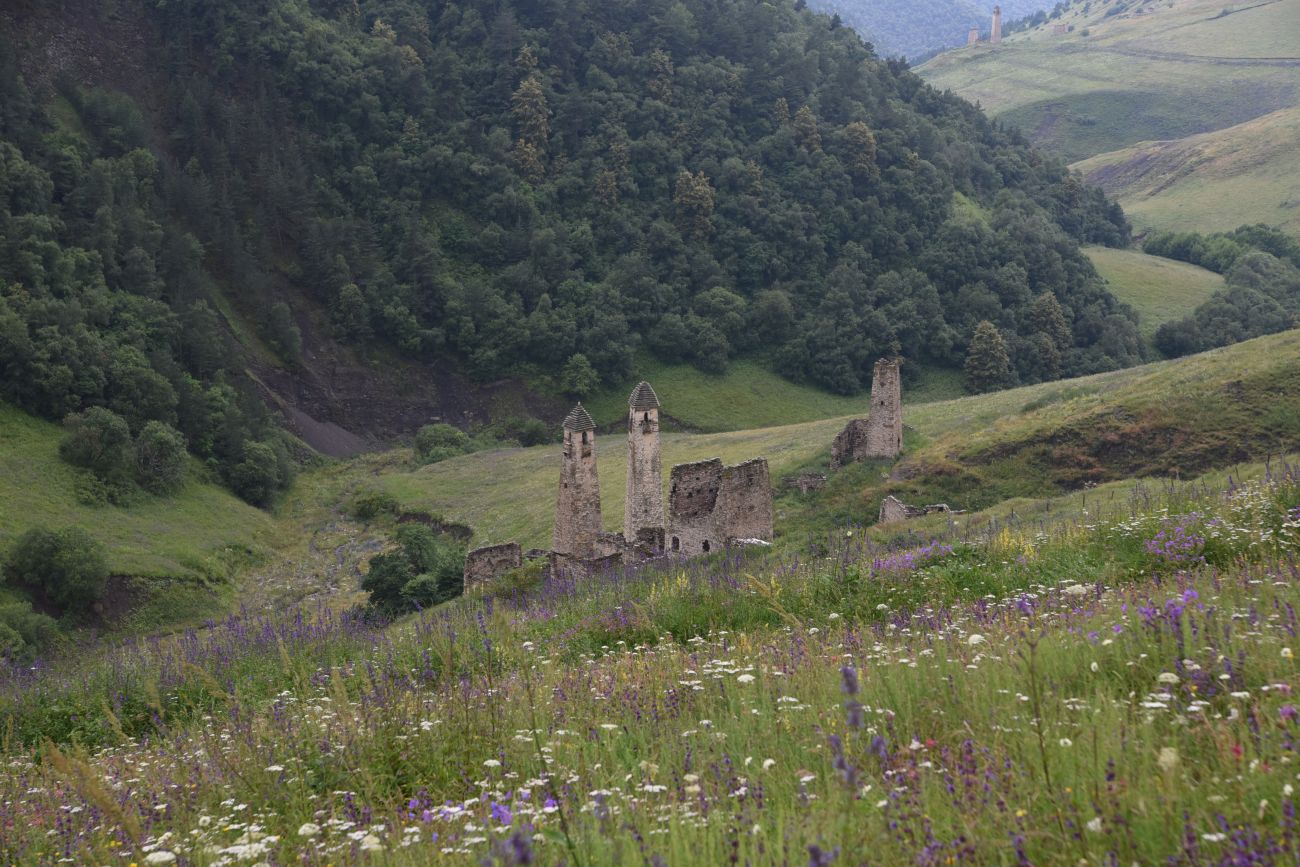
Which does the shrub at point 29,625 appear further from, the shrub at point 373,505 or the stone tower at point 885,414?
the stone tower at point 885,414

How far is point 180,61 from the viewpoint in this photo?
116 meters

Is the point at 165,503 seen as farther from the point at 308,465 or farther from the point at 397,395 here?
the point at 397,395

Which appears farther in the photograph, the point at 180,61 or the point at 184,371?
the point at 180,61

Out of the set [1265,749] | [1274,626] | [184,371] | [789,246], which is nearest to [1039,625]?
[1274,626]

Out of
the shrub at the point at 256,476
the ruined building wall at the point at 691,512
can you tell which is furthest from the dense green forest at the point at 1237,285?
the ruined building wall at the point at 691,512

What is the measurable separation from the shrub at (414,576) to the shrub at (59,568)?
1344 centimetres

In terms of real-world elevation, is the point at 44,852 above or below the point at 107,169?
below

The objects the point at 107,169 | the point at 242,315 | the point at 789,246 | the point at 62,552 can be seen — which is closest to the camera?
the point at 62,552

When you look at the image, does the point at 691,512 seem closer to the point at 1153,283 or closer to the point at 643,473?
the point at 643,473

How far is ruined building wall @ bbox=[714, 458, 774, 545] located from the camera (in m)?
32.2

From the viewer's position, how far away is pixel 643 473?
3609 centimetres

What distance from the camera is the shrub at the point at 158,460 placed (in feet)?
202

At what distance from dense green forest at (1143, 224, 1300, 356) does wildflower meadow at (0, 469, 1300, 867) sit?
340ft

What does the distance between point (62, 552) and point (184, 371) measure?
3540cm
